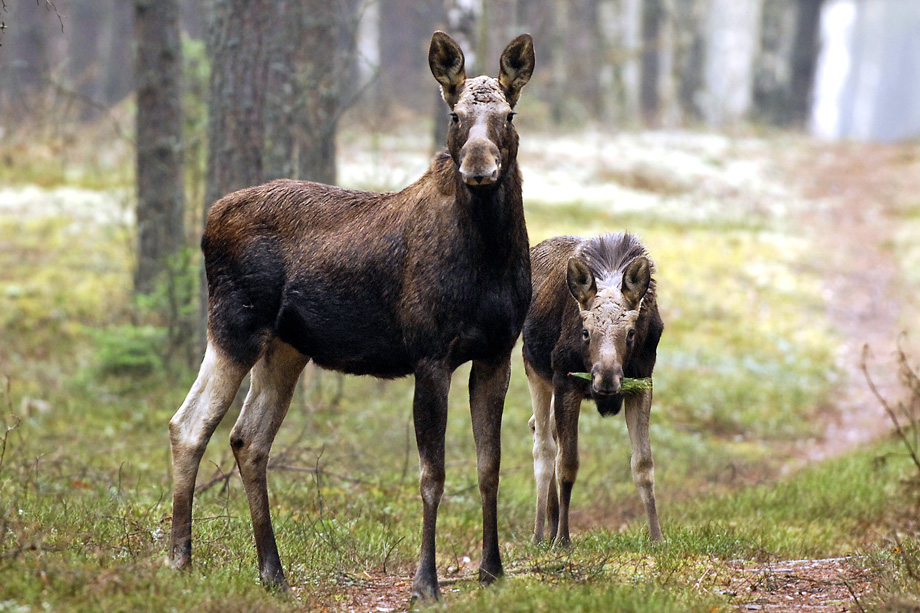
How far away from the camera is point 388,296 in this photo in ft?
19.9

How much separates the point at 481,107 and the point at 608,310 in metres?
1.93

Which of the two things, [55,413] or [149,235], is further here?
[149,235]

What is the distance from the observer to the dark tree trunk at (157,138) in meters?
13.4

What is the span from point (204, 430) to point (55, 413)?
5.86 meters

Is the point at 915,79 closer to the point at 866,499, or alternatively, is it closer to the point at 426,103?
the point at 426,103

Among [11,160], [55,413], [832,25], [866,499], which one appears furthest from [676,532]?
[832,25]

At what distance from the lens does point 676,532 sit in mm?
7516

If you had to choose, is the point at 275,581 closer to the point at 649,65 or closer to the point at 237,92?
the point at 237,92

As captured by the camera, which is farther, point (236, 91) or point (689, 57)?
point (689, 57)

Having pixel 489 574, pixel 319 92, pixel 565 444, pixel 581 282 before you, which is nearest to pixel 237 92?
pixel 319 92

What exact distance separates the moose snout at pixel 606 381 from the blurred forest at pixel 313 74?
4130mm

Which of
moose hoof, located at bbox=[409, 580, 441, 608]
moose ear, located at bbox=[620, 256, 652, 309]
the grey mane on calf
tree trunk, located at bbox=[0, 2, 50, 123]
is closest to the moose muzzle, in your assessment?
moose ear, located at bbox=[620, 256, 652, 309]

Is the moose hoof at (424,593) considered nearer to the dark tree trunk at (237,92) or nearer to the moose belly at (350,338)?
the moose belly at (350,338)

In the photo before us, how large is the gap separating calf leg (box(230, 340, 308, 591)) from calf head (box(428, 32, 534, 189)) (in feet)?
6.09
